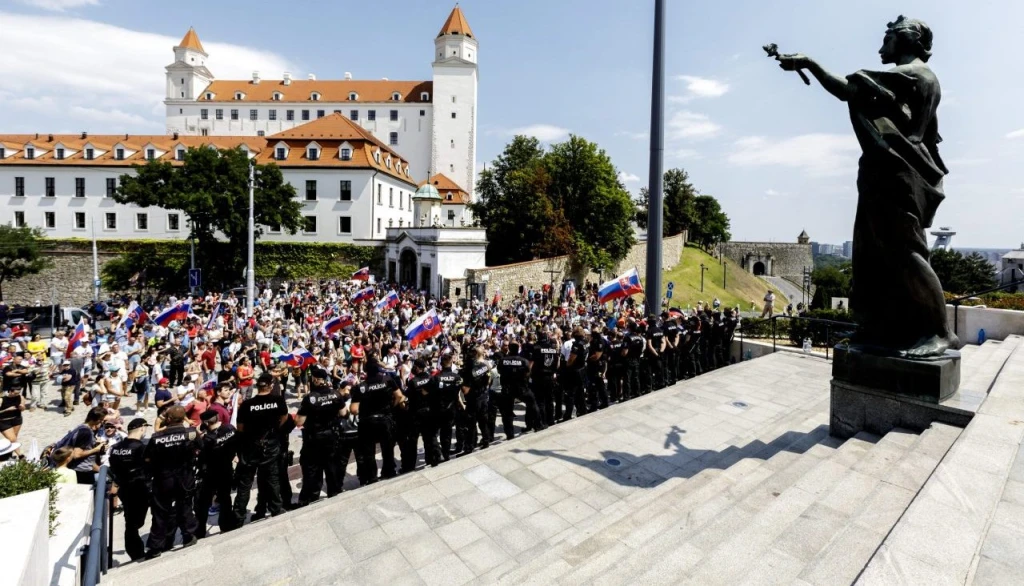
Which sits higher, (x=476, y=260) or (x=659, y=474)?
(x=476, y=260)

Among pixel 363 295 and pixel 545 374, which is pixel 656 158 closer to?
pixel 545 374

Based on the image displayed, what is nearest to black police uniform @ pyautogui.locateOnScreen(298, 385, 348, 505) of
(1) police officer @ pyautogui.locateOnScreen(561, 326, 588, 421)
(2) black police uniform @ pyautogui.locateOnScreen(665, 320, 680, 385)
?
(1) police officer @ pyautogui.locateOnScreen(561, 326, 588, 421)

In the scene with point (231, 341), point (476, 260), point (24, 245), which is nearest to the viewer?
point (231, 341)

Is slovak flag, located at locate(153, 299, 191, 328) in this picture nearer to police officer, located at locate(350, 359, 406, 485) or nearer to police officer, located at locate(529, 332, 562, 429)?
police officer, located at locate(350, 359, 406, 485)

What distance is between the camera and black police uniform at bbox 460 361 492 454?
25.8 feet

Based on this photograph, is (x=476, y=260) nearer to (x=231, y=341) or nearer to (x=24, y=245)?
(x=231, y=341)

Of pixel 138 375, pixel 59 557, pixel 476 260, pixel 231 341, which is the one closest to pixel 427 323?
pixel 231 341

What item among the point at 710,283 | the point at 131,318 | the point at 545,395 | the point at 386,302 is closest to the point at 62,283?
the point at 131,318

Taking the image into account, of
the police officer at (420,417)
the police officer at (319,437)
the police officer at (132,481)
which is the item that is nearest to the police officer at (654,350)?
the police officer at (420,417)

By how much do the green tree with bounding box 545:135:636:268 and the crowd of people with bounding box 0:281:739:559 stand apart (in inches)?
1057

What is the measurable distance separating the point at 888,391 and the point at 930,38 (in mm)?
4342

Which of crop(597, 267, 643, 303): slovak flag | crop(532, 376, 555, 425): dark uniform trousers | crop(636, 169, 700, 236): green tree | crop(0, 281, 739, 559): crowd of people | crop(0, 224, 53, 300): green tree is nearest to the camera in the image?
crop(0, 281, 739, 559): crowd of people

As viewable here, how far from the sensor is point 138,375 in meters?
13.0

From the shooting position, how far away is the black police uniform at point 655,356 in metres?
10.7
